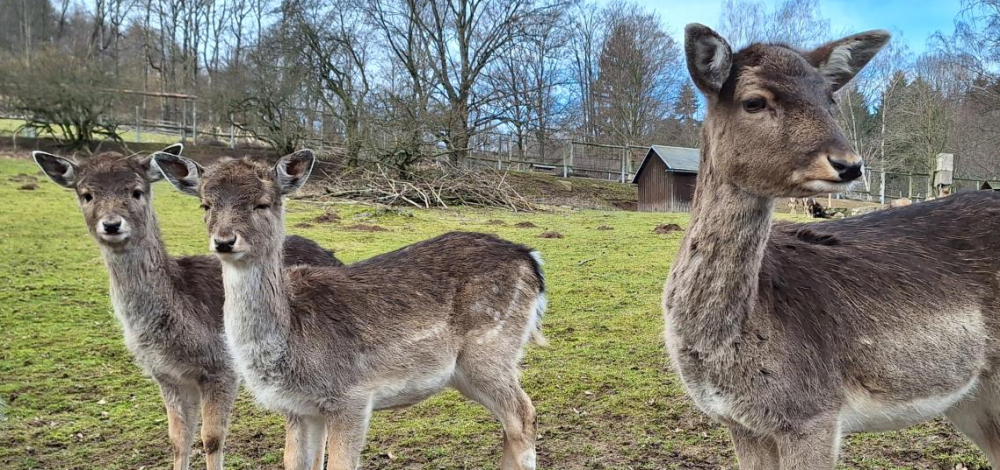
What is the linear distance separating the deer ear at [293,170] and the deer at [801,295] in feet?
8.51

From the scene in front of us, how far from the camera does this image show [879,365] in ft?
10.0

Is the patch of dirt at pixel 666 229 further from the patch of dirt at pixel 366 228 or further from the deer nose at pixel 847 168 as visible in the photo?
the deer nose at pixel 847 168

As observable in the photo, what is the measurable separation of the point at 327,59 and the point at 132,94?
9.48 meters

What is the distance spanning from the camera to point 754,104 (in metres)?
2.90

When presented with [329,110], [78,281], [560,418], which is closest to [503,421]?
[560,418]

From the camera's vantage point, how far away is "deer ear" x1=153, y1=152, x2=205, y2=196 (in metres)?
4.57

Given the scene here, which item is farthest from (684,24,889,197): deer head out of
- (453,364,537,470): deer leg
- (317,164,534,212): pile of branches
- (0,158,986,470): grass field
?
(317,164,534,212): pile of branches

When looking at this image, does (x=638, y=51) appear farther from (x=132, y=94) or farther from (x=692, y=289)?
(x=692, y=289)

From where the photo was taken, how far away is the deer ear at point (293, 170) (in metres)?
4.50

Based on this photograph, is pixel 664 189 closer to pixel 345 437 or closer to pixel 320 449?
pixel 320 449

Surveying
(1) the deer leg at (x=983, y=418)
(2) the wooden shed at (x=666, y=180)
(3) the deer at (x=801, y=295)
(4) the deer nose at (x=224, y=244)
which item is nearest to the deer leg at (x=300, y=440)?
(4) the deer nose at (x=224, y=244)

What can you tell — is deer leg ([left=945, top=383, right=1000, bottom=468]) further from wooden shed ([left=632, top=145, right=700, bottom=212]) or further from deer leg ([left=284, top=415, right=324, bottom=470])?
wooden shed ([left=632, top=145, right=700, bottom=212])

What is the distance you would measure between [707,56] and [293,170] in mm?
2859

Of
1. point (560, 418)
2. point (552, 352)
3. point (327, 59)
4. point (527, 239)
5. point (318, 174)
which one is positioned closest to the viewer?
point (560, 418)
